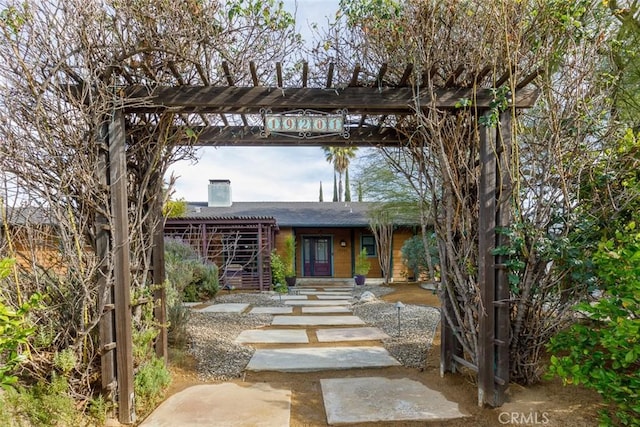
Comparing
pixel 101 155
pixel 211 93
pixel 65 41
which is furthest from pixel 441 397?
pixel 65 41

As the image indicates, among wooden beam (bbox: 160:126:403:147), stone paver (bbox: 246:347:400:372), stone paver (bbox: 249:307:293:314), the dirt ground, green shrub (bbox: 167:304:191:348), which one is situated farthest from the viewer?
stone paver (bbox: 249:307:293:314)

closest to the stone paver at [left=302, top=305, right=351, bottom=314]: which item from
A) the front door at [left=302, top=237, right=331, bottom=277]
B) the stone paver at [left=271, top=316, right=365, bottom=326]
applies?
the stone paver at [left=271, top=316, right=365, bottom=326]

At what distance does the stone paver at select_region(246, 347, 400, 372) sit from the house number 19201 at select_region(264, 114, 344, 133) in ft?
8.29

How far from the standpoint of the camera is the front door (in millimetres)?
15445

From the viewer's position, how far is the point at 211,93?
2.88m

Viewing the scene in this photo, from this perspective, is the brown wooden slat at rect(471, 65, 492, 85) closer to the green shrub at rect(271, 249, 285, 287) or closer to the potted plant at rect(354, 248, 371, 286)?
the green shrub at rect(271, 249, 285, 287)

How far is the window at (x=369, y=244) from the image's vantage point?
50.5ft

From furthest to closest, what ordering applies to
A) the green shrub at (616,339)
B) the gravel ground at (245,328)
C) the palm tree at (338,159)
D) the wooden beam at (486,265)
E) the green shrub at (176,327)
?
the palm tree at (338,159) < the green shrub at (176,327) < the gravel ground at (245,328) < the wooden beam at (486,265) < the green shrub at (616,339)

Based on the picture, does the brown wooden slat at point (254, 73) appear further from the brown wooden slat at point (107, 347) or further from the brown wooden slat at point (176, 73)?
the brown wooden slat at point (107, 347)

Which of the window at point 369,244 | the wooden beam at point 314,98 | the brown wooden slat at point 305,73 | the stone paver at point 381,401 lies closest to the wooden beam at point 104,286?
the wooden beam at point 314,98

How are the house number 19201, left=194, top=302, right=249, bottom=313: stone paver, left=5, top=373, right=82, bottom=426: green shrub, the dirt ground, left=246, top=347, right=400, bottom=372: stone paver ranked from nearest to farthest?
left=5, top=373, right=82, bottom=426: green shrub
the dirt ground
the house number 19201
left=246, top=347, right=400, bottom=372: stone paver
left=194, top=302, right=249, bottom=313: stone paver

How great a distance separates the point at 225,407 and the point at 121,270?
141cm

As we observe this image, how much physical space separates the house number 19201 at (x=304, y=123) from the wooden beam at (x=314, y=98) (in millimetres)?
90

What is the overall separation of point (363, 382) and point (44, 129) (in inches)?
134
